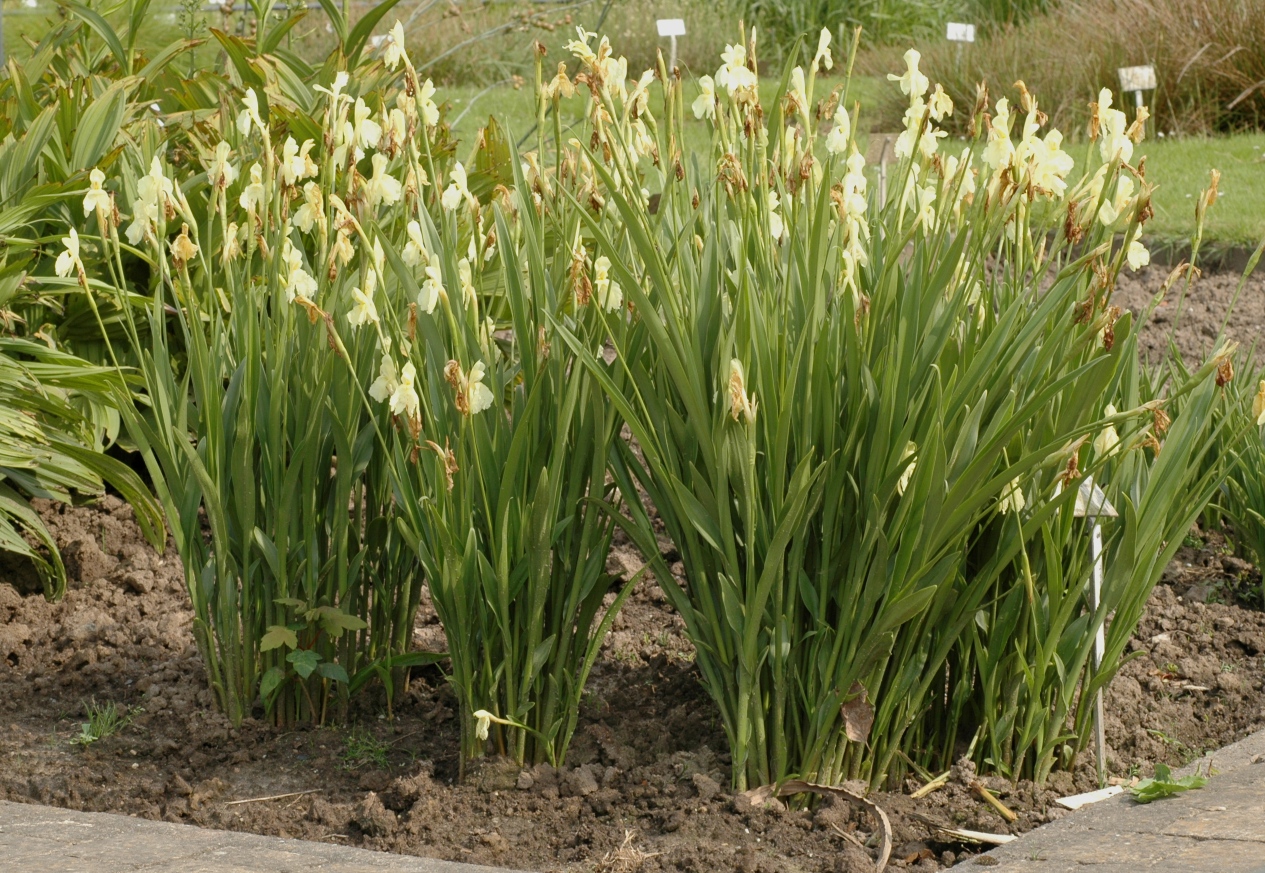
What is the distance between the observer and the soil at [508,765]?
2.11 meters

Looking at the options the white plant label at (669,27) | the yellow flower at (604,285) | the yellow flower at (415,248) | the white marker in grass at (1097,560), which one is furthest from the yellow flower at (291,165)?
the white plant label at (669,27)

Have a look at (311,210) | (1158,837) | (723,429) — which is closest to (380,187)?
(311,210)

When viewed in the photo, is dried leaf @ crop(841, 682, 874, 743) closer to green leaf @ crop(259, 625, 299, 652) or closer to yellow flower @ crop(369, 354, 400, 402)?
yellow flower @ crop(369, 354, 400, 402)

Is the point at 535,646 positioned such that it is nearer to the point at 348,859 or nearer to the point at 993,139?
the point at 348,859

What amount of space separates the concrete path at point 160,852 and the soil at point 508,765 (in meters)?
0.15

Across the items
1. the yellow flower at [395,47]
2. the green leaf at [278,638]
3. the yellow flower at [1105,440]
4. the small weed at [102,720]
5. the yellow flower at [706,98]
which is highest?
the yellow flower at [395,47]

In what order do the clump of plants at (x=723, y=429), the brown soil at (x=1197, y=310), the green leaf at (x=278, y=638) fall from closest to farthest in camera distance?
the clump of plants at (x=723, y=429), the green leaf at (x=278, y=638), the brown soil at (x=1197, y=310)

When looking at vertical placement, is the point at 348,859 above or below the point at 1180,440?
below

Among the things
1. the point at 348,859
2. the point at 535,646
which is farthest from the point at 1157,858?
the point at 348,859

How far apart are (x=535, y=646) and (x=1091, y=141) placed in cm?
113

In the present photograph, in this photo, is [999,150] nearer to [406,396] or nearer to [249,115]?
[406,396]

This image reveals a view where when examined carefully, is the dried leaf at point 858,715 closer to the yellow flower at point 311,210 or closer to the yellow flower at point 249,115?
the yellow flower at point 311,210

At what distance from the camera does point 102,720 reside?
257cm

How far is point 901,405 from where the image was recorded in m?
2.01
